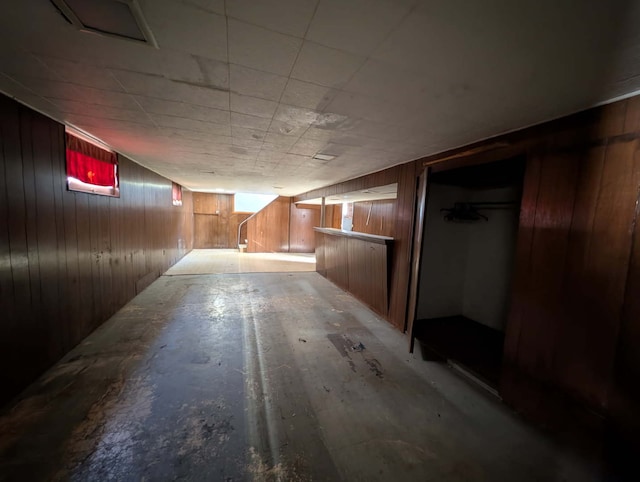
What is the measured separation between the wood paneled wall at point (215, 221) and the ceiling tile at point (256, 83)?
9792mm

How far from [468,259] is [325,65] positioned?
3.62 m

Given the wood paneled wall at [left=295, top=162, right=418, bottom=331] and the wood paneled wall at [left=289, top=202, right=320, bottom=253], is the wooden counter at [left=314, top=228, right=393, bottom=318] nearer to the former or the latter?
the wood paneled wall at [left=295, top=162, right=418, bottom=331]

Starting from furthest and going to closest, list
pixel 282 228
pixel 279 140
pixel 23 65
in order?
pixel 282 228, pixel 279 140, pixel 23 65

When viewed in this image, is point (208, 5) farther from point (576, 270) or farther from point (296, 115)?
point (576, 270)

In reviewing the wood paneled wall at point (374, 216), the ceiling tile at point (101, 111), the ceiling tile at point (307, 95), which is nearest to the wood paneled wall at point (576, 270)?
the ceiling tile at point (307, 95)

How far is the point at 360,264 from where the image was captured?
4.59 m

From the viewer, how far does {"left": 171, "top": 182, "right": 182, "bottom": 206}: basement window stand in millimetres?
6953

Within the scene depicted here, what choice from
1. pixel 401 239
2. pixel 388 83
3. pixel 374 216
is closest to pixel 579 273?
pixel 388 83

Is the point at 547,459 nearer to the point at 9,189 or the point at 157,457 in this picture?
the point at 157,457

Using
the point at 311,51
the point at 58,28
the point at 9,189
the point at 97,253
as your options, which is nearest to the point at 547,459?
the point at 311,51

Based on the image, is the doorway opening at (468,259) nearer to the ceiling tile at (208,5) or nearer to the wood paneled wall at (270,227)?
the ceiling tile at (208,5)

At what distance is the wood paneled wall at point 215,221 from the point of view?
35.1 ft

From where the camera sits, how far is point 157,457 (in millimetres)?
1467

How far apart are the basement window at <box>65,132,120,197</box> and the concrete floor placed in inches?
71.8
